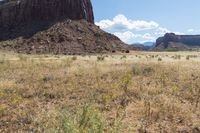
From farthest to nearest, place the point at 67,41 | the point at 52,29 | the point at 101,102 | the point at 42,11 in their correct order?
the point at 42,11, the point at 52,29, the point at 67,41, the point at 101,102

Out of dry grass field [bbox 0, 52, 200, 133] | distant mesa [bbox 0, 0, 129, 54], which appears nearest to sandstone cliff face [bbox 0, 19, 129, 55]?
distant mesa [bbox 0, 0, 129, 54]

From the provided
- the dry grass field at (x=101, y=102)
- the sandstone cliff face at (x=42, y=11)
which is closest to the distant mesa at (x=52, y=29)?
the sandstone cliff face at (x=42, y=11)

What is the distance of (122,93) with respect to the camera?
13820 millimetres

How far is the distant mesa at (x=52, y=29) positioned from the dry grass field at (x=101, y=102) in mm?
61274

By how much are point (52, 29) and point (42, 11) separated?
1572cm

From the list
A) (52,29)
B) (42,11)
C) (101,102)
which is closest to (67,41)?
(52,29)

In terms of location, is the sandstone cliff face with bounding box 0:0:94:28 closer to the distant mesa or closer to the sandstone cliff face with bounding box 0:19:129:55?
the distant mesa

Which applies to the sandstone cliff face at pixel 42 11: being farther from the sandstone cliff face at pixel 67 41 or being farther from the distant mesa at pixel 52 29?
the sandstone cliff face at pixel 67 41

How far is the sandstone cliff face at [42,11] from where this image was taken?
343 feet

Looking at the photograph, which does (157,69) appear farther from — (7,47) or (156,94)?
(7,47)

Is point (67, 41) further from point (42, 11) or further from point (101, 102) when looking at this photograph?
point (101, 102)

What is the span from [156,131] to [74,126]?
3.43m

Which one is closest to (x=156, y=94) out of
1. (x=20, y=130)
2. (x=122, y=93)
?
(x=122, y=93)

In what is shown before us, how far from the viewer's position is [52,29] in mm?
92188
